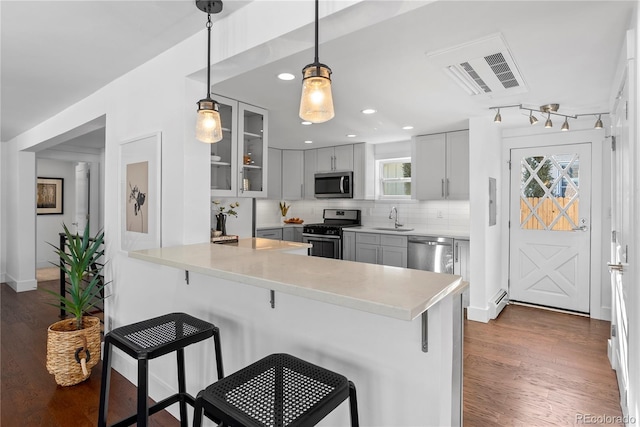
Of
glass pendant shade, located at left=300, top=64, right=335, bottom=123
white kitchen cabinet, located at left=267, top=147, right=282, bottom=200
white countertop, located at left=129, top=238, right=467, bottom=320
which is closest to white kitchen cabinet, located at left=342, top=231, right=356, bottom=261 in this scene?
white kitchen cabinet, located at left=267, top=147, right=282, bottom=200

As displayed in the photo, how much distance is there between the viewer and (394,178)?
576 cm

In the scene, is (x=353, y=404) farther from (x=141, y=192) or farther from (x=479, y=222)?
(x=479, y=222)

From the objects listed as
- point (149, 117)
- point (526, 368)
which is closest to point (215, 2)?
point (149, 117)

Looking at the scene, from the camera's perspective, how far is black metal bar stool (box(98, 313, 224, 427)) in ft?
4.80

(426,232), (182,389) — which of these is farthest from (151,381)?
(426,232)

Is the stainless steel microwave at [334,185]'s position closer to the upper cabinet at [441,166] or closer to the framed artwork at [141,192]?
the upper cabinet at [441,166]

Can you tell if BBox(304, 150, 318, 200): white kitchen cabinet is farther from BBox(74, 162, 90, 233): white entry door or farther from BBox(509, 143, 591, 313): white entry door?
BBox(74, 162, 90, 233): white entry door

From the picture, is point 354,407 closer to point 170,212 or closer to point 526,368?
point 170,212

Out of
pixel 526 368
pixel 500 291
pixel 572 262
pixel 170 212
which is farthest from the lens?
pixel 500 291

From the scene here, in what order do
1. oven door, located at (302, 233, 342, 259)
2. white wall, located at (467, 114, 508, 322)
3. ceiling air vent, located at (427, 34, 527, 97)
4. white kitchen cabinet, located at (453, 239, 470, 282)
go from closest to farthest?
1. ceiling air vent, located at (427, 34, 527, 97)
2. white wall, located at (467, 114, 508, 322)
3. white kitchen cabinet, located at (453, 239, 470, 282)
4. oven door, located at (302, 233, 342, 259)

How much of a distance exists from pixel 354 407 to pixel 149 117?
2212 mm

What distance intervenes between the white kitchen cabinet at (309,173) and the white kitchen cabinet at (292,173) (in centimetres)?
8

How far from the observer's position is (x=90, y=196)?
656cm

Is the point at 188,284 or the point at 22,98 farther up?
the point at 22,98
